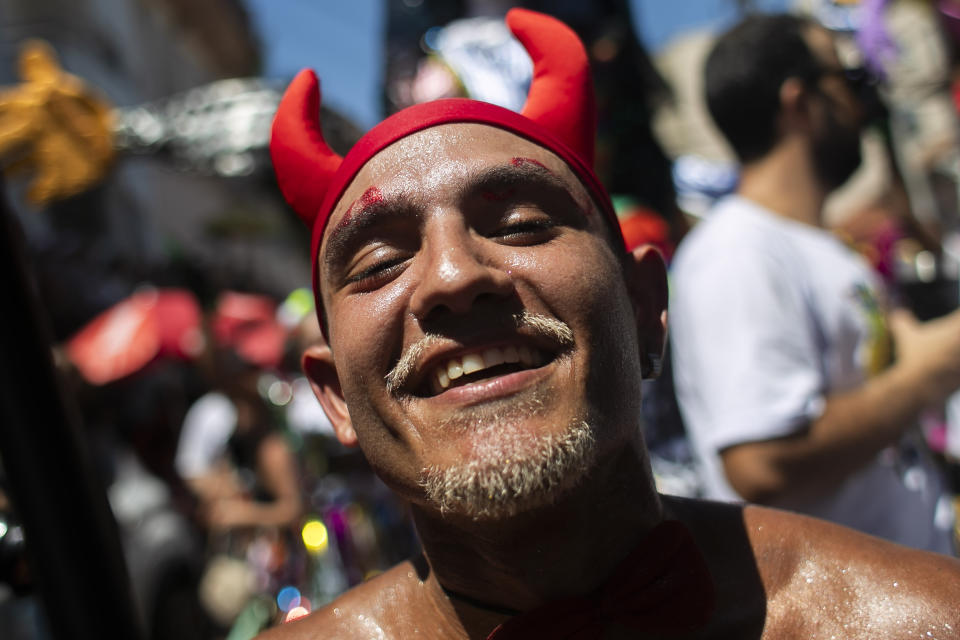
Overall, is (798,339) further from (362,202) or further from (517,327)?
(362,202)

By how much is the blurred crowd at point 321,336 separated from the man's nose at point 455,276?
21.4 inches

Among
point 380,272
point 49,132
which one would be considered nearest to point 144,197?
point 49,132

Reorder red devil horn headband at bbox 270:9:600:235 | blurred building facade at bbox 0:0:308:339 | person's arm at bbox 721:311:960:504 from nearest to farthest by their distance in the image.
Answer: red devil horn headband at bbox 270:9:600:235 → person's arm at bbox 721:311:960:504 → blurred building facade at bbox 0:0:308:339

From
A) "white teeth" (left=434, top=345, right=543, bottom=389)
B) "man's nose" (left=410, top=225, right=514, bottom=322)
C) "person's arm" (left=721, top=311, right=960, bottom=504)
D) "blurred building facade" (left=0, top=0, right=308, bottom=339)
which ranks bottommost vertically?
"blurred building facade" (left=0, top=0, right=308, bottom=339)

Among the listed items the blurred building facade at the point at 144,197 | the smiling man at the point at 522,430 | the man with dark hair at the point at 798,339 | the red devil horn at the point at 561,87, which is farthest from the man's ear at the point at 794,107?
the blurred building facade at the point at 144,197

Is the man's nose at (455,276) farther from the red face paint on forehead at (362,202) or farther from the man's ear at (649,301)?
the man's ear at (649,301)

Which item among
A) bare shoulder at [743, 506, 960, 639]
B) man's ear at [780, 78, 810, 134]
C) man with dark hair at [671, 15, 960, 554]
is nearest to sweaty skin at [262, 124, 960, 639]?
bare shoulder at [743, 506, 960, 639]

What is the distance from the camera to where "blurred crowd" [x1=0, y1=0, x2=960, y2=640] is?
7.40 feet

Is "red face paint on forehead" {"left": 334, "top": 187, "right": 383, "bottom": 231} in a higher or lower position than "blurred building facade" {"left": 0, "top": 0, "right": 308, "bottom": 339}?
higher

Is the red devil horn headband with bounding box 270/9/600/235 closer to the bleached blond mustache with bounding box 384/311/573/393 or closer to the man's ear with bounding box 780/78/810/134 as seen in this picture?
the bleached blond mustache with bounding box 384/311/573/393

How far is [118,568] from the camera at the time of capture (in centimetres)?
101

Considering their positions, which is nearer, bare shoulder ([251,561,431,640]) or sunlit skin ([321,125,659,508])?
sunlit skin ([321,125,659,508])

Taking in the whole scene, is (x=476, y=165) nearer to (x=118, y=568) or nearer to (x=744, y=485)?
(x=118, y=568)

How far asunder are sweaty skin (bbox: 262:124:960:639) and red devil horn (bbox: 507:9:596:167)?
0.42 ft
